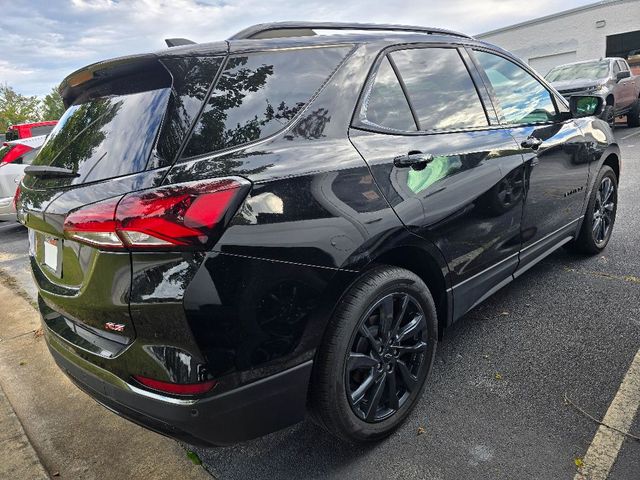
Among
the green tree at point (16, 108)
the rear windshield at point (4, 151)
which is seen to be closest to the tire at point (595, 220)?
the rear windshield at point (4, 151)

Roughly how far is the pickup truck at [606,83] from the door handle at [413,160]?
10.4 m

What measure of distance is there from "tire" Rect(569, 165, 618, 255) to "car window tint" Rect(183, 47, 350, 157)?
2.85 metres

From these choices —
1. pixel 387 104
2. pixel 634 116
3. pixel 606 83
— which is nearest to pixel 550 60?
pixel 634 116

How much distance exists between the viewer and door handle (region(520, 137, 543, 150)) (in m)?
2.95

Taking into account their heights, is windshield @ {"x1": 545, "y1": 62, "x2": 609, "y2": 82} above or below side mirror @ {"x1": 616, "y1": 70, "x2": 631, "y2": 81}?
above

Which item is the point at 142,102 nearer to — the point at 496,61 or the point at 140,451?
the point at 140,451

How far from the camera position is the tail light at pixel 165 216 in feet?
5.00

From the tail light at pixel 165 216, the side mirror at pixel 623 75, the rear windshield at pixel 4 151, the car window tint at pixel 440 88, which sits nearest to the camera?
the tail light at pixel 165 216

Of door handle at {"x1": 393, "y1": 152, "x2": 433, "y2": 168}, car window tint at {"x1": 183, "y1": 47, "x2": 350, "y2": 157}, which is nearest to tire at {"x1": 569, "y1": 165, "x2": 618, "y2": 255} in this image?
door handle at {"x1": 393, "y1": 152, "x2": 433, "y2": 168}

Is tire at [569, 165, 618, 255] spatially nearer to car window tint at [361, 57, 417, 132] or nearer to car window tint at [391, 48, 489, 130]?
car window tint at [391, 48, 489, 130]

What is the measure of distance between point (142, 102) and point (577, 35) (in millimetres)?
27376

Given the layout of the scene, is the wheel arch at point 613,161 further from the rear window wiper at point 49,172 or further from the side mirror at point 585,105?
the rear window wiper at point 49,172

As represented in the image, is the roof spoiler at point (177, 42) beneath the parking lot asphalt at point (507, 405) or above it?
above

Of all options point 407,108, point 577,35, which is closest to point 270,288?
point 407,108
